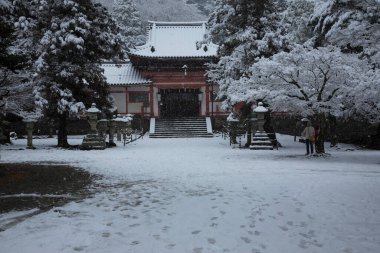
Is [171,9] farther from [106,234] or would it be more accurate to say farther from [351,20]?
Result: [106,234]

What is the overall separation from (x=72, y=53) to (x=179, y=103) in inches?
720

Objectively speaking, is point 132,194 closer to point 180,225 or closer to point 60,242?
point 180,225

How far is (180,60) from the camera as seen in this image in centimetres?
3375

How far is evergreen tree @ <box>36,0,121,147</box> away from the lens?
18188 millimetres

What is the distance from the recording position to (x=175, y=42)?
36844 millimetres

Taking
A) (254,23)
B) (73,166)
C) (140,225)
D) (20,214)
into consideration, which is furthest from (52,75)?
(140,225)

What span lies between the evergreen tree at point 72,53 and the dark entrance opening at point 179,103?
52.8 ft

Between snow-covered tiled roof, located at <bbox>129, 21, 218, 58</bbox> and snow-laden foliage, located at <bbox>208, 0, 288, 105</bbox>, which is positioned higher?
snow-covered tiled roof, located at <bbox>129, 21, 218, 58</bbox>

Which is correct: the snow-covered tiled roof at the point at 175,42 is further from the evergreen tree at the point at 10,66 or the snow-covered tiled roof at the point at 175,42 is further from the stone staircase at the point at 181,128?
the evergreen tree at the point at 10,66

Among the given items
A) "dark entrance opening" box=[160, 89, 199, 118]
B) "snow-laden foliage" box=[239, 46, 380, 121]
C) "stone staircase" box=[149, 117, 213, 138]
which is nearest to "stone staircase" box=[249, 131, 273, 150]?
"snow-laden foliage" box=[239, 46, 380, 121]

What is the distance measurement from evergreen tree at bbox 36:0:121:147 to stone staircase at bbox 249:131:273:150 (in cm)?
836

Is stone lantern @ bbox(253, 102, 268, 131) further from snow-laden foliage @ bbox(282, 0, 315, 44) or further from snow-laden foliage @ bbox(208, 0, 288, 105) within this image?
snow-laden foliage @ bbox(282, 0, 315, 44)

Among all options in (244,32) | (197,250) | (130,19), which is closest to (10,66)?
(197,250)

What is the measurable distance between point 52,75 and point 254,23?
11.0m
